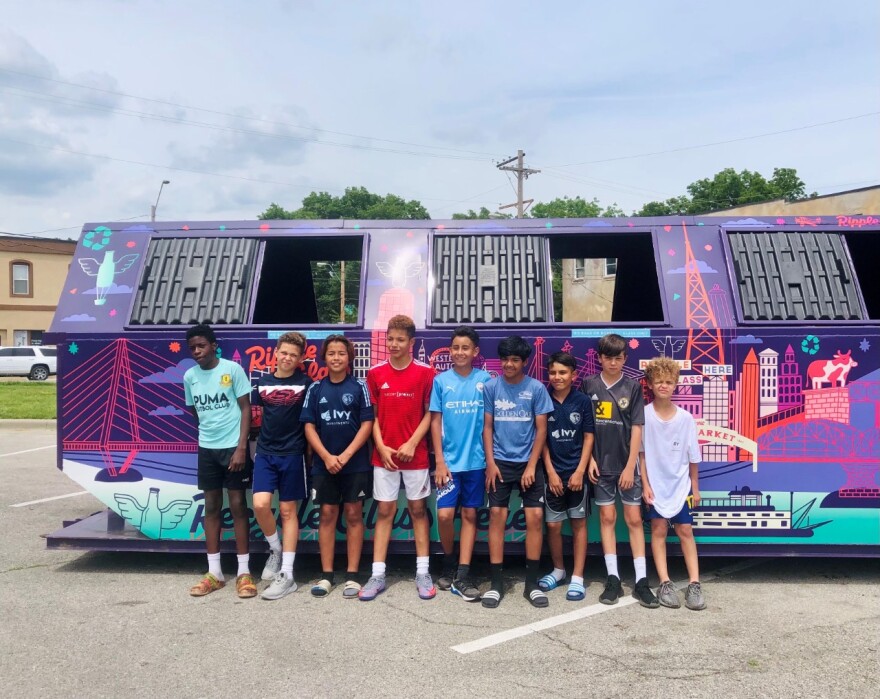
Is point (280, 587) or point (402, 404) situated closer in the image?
point (280, 587)

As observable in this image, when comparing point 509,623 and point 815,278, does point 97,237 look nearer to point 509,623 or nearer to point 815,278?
point 509,623

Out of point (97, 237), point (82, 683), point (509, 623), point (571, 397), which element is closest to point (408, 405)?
point (571, 397)

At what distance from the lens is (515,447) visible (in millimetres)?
4641

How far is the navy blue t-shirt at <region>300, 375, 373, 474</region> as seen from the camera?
4727 millimetres

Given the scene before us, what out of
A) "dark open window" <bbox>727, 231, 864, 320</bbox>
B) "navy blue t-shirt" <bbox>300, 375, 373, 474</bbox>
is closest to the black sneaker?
"navy blue t-shirt" <bbox>300, 375, 373, 474</bbox>

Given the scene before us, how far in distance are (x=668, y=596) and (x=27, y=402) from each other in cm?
1695

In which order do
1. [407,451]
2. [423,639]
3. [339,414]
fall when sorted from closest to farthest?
[423,639] < [407,451] < [339,414]

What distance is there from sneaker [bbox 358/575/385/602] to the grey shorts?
Result: 5.01 feet

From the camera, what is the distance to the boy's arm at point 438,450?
4.67 metres

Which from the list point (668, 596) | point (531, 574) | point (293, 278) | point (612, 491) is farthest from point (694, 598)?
point (293, 278)

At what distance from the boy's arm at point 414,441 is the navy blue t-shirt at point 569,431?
0.81 m

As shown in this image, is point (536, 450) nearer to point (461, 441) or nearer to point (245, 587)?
point (461, 441)

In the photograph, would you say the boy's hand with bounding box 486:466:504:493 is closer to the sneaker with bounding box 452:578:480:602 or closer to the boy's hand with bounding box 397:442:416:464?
the boy's hand with bounding box 397:442:416:464

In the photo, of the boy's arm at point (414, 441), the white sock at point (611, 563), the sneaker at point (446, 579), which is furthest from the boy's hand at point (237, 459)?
the white sock at point (611, 563)
